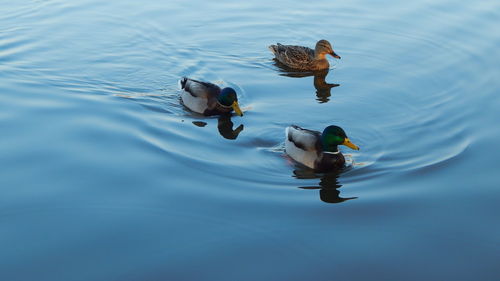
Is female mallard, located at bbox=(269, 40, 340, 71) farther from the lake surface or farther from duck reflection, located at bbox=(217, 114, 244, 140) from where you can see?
duck reflection, located at bbox=(217, 114, 244, 140)

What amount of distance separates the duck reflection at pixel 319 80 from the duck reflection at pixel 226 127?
4.91ft

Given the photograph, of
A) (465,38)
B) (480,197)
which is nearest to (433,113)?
(480,197)

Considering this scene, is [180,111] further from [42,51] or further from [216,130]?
[42,51]

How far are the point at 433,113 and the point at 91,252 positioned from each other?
5.41m

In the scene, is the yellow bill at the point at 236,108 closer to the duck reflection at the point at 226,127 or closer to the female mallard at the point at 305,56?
the duck reflection at the point at 226,127

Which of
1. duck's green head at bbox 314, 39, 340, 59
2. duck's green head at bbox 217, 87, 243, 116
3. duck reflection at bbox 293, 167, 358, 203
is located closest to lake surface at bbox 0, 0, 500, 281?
duck reflection at bbox 293, 167, 358, 203

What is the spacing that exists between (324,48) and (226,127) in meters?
3.13

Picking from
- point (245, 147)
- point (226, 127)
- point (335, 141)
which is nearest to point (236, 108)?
point (226, 127)

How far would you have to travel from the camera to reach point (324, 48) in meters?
12.5

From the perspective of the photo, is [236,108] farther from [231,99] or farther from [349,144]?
[349,144]

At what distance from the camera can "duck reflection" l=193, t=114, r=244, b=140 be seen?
973 cm

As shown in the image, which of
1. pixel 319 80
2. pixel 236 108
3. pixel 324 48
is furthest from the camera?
pixel 324 48

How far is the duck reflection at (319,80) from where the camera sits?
36.8 feet

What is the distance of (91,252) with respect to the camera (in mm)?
6688
